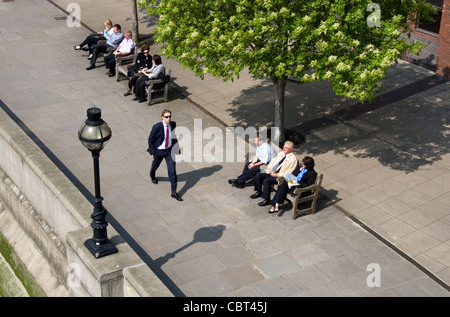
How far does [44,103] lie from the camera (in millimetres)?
18656

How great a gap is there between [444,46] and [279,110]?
6515 millimetres

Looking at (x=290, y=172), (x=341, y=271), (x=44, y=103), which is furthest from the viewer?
(x=44, y=103)

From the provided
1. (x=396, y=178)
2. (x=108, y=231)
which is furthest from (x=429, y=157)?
(x=108, y=231)

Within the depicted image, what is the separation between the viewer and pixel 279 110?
16.8 meters

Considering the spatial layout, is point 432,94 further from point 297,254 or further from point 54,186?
point 54,186

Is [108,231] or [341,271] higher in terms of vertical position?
[108,231]

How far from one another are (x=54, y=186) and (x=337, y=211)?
5.35 metres

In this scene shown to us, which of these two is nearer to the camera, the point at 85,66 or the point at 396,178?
the point at 396,178

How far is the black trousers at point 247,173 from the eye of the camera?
1461 cm

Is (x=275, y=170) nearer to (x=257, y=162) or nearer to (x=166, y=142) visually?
(x=257, y=162)

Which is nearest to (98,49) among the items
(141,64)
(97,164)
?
(141,64)
